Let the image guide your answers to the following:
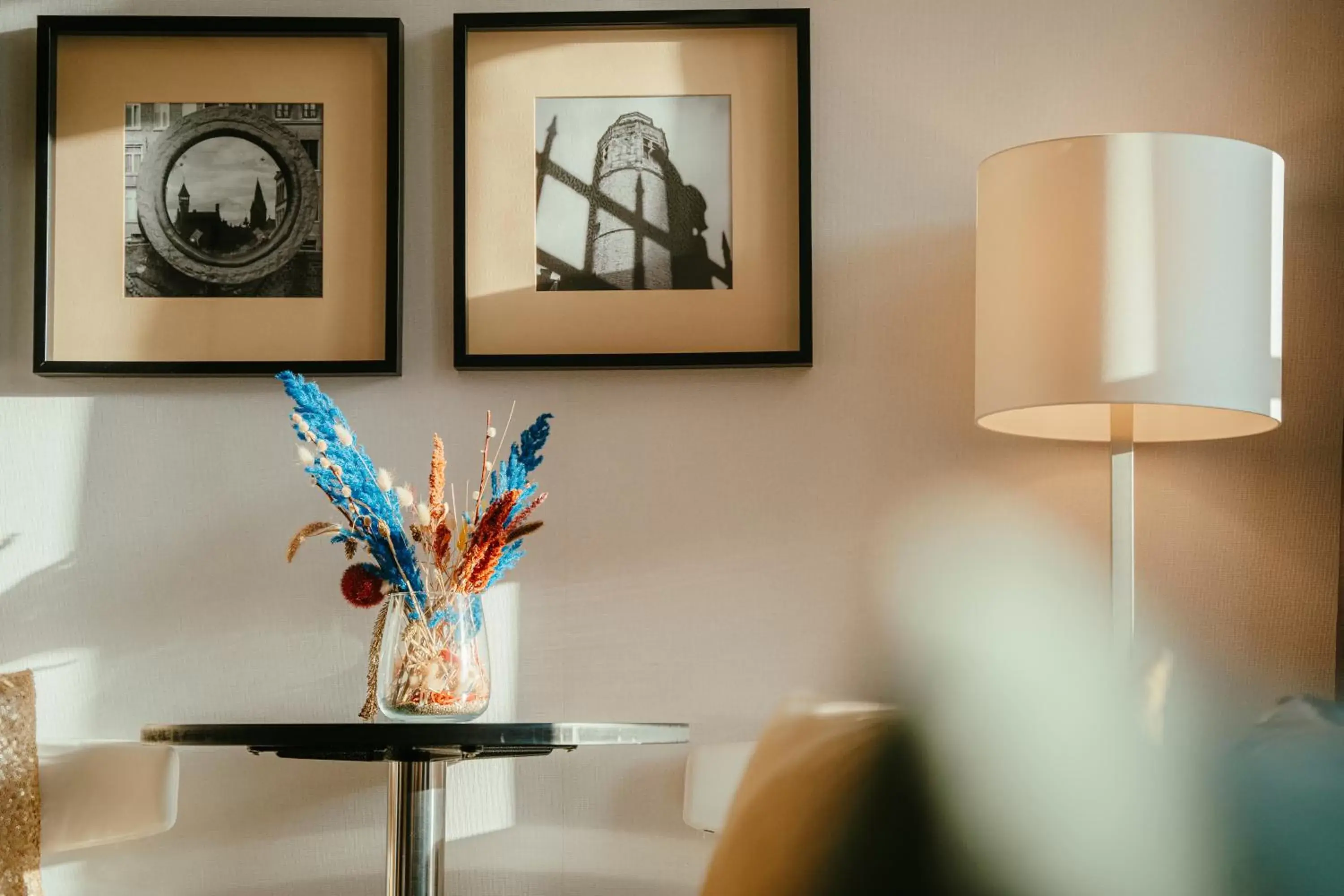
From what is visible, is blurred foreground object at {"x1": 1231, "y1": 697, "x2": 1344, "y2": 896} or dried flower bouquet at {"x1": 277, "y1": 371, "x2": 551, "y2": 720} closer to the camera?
blurred foreground object at {"x1": 1231, "y1": 697, "x2": 1344, "y2": 896}

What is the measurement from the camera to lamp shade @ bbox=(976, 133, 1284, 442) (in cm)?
146

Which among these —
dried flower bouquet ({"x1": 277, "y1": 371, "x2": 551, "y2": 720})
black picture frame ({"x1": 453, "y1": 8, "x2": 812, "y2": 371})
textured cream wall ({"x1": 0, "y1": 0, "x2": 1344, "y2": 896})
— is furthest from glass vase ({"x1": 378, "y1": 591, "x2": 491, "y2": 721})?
black picture frame ({"x1": 453, "y1": 8, "x2": 812, "y2": 371})

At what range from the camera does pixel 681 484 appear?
1860 mm

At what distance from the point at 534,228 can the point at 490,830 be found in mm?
946

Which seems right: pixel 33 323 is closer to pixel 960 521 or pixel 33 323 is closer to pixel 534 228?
pixel 534 228

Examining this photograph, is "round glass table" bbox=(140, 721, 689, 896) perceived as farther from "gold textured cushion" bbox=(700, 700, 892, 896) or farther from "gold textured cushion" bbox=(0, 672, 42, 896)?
"gold textured cushion" bbox=(700, 700, 892, 896)

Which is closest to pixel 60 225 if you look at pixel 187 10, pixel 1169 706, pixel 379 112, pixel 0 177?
pixel 0 177

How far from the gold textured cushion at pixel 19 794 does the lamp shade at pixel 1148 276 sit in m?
1.45

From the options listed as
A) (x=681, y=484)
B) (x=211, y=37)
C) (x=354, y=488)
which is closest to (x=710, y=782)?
(x=681, y=484)

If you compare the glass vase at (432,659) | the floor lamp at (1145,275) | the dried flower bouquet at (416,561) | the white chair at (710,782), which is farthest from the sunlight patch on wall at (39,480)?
the floor lamp at (1145,275)

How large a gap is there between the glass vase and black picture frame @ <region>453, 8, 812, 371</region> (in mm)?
532

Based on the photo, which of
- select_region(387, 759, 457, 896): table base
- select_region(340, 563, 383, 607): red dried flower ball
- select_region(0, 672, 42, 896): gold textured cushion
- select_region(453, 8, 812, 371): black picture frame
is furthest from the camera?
select_region(453, 8, 812, 371): black picture frame

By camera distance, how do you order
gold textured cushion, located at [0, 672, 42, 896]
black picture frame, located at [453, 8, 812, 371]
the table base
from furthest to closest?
black picture frame, located at [453, 8, 812, 371] → gold textured cushion, located at [0, 672, 42, 896] → the table base

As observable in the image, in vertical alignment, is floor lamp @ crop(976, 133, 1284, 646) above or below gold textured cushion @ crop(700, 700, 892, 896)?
above
